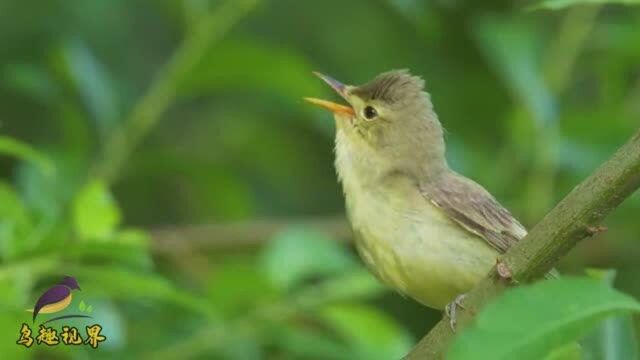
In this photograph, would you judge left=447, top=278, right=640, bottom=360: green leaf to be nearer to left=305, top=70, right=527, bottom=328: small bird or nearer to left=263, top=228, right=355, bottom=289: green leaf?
left=305, top=70, right=527, bottom=328: small bird

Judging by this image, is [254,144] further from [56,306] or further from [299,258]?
[56,306]

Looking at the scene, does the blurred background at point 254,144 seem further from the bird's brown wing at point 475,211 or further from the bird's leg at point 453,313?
the bird's leg at point 453,313

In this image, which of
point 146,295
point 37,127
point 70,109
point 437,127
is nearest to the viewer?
point 146,295

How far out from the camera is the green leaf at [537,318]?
2135 mm

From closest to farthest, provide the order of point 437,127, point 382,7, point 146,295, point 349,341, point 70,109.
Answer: point 146,295 < point 437,127 < point 349,341 < point 70,109 < point 382,7

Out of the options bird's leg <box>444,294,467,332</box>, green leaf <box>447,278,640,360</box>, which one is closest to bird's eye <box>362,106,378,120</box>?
bird's leg <box>444,294,467,332</box>

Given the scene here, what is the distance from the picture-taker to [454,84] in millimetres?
6199

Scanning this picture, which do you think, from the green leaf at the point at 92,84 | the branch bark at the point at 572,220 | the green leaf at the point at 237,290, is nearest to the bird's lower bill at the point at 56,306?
the green leaf at the point at 237,290

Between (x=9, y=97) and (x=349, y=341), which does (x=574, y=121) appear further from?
(x=9, y=97)

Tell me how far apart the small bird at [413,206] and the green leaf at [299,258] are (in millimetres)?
574

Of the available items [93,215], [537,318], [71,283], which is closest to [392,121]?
[93,215]

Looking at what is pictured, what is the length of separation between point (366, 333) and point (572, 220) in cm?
218

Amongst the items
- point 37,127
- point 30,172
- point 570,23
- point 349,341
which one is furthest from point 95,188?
point 570,23

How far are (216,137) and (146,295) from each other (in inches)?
112
